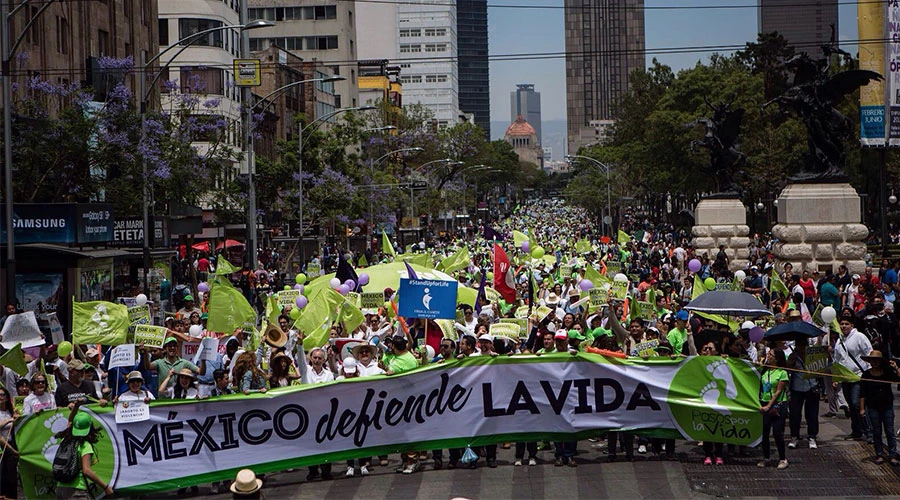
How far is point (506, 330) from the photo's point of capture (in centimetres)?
1731

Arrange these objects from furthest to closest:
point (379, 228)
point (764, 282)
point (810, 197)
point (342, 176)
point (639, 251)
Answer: point (379, 228), point (342, 176), point (639, 251), point (810, 197), point (764, 282)

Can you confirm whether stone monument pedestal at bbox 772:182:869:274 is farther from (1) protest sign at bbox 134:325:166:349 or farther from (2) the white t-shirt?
(2) the white t-shirt

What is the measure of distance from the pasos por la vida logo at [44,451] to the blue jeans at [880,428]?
24.6 ft

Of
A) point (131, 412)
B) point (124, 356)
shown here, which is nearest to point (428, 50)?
point (124, 356)

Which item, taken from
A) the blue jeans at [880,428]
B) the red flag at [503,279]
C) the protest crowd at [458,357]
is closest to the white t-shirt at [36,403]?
the protest crowd at [458,357]

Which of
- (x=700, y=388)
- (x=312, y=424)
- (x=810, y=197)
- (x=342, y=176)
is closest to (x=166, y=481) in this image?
(x=312, y=424)

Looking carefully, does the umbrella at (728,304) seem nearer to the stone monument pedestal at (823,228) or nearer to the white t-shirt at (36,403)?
the white t-shirt at (36,403)

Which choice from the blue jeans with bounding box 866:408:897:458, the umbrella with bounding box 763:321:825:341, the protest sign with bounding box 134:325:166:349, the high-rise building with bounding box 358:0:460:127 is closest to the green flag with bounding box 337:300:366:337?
the protest sign with bounding box 134:325:166:349

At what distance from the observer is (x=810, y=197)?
32.3m

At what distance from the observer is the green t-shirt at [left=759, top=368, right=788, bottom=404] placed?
13.6 meters

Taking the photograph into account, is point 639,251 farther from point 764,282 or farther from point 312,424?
point 312,424

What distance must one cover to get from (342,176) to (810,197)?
31113 mm

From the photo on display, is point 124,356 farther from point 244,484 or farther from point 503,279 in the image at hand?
point 503,279

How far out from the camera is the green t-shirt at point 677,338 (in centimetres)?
1622
